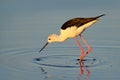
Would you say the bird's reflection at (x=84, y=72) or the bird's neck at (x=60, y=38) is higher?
the bird's neck at (x=60, y=38)

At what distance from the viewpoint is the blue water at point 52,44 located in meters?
9.77

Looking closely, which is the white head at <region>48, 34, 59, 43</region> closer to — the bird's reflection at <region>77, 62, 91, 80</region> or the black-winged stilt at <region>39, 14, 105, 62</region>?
the black-winged stilt at <region>39, 14, 105, 62</region>

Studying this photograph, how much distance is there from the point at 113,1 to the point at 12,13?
9.26ft

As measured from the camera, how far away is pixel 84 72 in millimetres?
9828

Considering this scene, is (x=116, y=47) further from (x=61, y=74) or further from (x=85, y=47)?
(x=61, y=74)

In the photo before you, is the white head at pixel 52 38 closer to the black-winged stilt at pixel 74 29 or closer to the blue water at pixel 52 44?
the black-winged stilt at pixel 74 29

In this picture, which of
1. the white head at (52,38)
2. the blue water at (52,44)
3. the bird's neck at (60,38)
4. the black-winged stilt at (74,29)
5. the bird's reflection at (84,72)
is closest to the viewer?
the bird's reflection at (84,72)

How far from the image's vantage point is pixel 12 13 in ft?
44.3

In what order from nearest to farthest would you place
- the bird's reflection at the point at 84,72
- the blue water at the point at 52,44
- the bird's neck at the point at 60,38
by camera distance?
the bird's reflection at the point at 84,72 → the blue water at the point at 52,44 → the bird's neck at the point at 60,38

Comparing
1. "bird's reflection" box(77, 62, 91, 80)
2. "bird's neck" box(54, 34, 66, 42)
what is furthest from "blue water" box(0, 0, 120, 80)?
"bird's neck" box(54, 34, 66, 42)

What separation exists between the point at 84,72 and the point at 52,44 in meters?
2.52

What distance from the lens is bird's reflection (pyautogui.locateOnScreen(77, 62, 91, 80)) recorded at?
371 inches

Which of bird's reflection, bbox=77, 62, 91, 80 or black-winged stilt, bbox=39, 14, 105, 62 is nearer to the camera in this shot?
bird's reflection, bbox=77, 62, 91, 80

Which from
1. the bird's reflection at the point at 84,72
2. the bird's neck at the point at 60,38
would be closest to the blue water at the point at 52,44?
the bird's reflection at the point at 84,72
